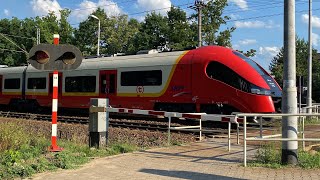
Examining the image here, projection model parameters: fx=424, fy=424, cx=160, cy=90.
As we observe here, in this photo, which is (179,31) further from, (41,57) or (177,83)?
(41,57)

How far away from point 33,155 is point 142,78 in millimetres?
11339

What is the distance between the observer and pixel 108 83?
2086 centimetres

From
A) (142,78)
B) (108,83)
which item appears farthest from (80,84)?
(142,78)

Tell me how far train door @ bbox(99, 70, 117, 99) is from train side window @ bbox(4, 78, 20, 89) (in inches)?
328

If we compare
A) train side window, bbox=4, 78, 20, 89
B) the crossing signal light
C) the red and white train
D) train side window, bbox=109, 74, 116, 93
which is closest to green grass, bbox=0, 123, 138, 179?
the crossing signal light

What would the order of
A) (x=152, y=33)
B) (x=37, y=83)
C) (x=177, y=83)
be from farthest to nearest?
(x=152, y=33) < (x=37, y=83) < (x=177, y=83)

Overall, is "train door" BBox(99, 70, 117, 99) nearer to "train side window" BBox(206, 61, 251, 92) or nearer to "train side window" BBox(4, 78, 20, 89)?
"train side window" BBox(206, 61, 251, 92)

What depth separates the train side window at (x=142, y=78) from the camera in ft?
61.4

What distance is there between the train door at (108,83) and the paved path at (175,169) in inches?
447

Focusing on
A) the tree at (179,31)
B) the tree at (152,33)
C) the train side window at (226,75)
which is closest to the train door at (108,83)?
the train side window at (226,75)

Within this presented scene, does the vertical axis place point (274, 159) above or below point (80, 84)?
below

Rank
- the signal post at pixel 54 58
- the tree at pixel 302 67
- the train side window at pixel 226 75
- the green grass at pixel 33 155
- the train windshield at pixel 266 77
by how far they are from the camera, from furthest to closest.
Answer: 1. the tree at pixel 302 67
2. the train windshield at pixel 266 77
3. the train side window at pixel 226 75
4. the signal post at pixel 54 58
5. the green grass at pixel 33 155

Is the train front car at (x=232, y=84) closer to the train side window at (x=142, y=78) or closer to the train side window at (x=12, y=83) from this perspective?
the train side window at (x=142, y=78)

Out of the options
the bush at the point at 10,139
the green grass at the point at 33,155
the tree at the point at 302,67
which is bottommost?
the green grass at the point at 33,155
